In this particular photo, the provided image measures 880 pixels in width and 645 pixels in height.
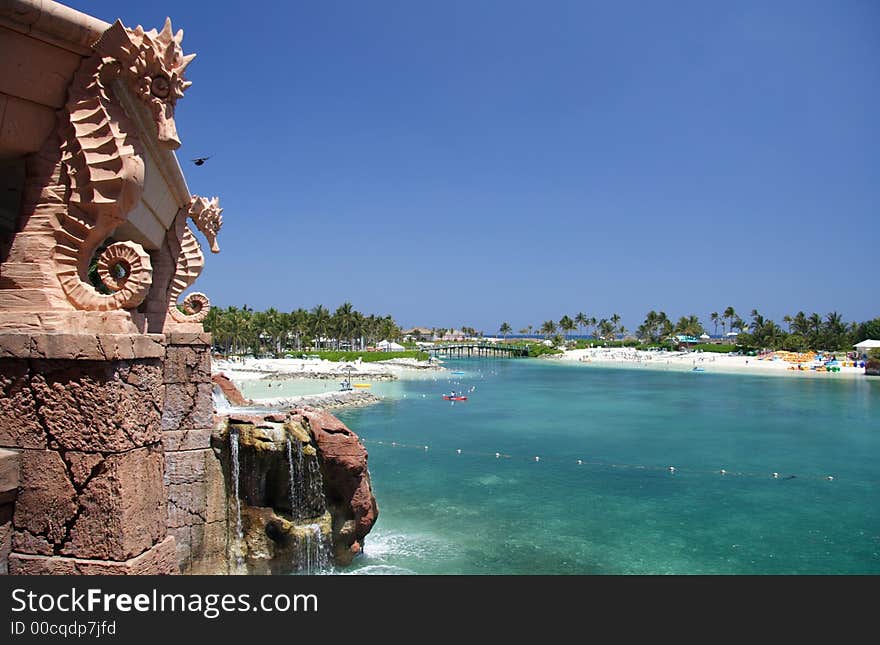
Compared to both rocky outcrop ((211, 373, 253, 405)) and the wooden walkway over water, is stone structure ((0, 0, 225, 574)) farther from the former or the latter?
the wooden walkway over water

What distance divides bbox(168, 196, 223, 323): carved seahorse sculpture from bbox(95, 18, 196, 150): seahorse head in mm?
4259

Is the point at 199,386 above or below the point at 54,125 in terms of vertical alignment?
below

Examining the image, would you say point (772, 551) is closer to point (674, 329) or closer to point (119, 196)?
point (119, 196)

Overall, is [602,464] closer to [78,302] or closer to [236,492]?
[236,492]

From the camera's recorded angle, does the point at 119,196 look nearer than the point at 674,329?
Yes

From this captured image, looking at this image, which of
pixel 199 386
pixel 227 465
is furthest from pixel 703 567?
pixel 199 386

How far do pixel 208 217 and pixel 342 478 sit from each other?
23.9 feet

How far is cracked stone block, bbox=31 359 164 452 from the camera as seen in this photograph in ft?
13.5

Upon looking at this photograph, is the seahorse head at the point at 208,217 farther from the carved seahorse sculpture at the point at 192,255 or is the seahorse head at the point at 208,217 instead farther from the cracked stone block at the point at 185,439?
the cracked stone block at the point at 185,439

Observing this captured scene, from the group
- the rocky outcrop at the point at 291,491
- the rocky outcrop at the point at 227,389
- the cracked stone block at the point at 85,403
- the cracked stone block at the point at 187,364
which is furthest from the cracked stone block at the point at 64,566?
the rocky outcrop at the point at 227,389

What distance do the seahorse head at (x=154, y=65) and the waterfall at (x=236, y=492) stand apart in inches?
301

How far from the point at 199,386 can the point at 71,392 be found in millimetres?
5904

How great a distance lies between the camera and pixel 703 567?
17.3 m

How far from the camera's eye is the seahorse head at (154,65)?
4.71 meters
